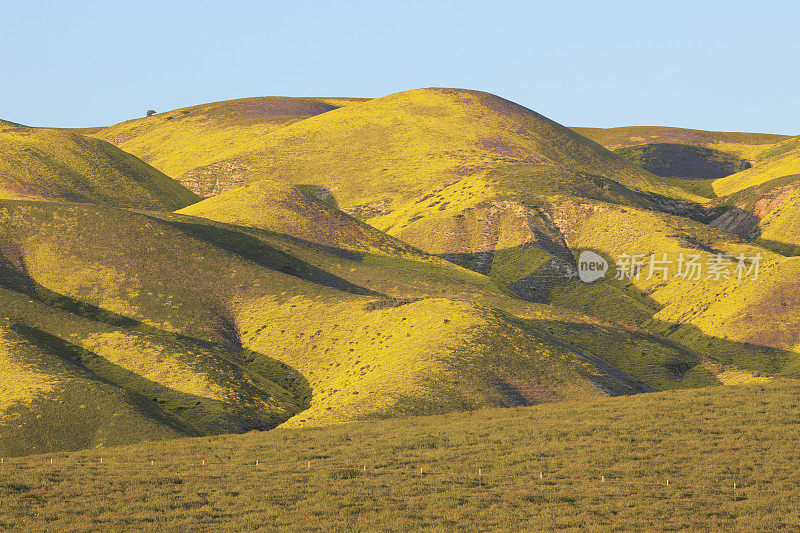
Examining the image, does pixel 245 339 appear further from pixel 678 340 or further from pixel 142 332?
pixel 678 340

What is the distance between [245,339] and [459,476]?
61.7 m

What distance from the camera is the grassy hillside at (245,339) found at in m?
89.0

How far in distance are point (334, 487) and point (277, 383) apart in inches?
2019

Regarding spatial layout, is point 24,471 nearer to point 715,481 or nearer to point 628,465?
point 628,465

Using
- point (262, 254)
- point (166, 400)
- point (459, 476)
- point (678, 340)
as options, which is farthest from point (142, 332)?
point (678, 340)

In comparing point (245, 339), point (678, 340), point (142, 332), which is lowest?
point (245, 339)

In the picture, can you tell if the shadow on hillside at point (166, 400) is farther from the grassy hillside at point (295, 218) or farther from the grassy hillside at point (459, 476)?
the grassy hillside at point (295, 218)

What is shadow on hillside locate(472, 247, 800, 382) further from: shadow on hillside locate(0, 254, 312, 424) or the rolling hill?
shadow on hillside locate(0, 254, 312, 424)

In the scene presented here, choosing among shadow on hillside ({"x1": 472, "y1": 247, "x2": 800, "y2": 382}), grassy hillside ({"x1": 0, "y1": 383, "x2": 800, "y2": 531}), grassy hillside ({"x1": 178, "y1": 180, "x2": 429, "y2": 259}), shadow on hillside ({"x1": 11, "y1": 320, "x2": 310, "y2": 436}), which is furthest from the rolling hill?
grassy hillside ({"x1": 0, "y1": 383, "x2": 800, "y2": 531})

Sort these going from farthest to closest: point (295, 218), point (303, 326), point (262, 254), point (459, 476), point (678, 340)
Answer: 1. point (295, 218)
2. point (262, 254)
3. point (678, 340)
4. point (303, 326)
5. point (459, 476)

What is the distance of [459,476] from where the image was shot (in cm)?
5972

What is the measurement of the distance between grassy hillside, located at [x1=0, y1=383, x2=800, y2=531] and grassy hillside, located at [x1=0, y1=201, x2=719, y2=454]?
11368 mm

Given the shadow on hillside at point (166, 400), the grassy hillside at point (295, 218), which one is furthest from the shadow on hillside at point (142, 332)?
the grassy hillside at point (295, 218)

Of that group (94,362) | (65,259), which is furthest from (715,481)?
(65,259)
